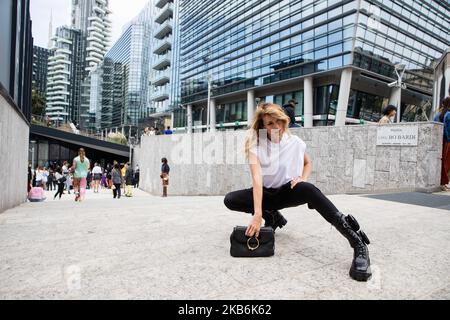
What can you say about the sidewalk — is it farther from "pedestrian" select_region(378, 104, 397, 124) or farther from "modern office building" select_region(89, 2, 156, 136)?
"modern office building" select_region(89, 2, 156, 136)

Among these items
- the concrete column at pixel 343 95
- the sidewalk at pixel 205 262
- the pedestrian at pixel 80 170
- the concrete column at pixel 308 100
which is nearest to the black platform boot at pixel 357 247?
the sidewalk at pixel 205 262

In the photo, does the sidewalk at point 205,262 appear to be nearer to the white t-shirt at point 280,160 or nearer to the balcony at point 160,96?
the white t-shirt at point 280,160

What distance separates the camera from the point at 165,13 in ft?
190

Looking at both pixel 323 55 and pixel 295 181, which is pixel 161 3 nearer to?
pixel 323 55

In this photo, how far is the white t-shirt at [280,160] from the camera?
256cm

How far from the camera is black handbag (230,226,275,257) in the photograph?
2.40m

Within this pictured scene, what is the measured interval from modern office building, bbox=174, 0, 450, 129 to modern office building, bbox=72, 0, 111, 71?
13824cm

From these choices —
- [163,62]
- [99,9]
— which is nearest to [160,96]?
[163,62]

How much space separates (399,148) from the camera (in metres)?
7.13

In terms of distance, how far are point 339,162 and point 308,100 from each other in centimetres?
2403

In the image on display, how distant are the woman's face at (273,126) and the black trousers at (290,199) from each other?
423mm

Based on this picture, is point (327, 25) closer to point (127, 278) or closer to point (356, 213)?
point (356, 213)
